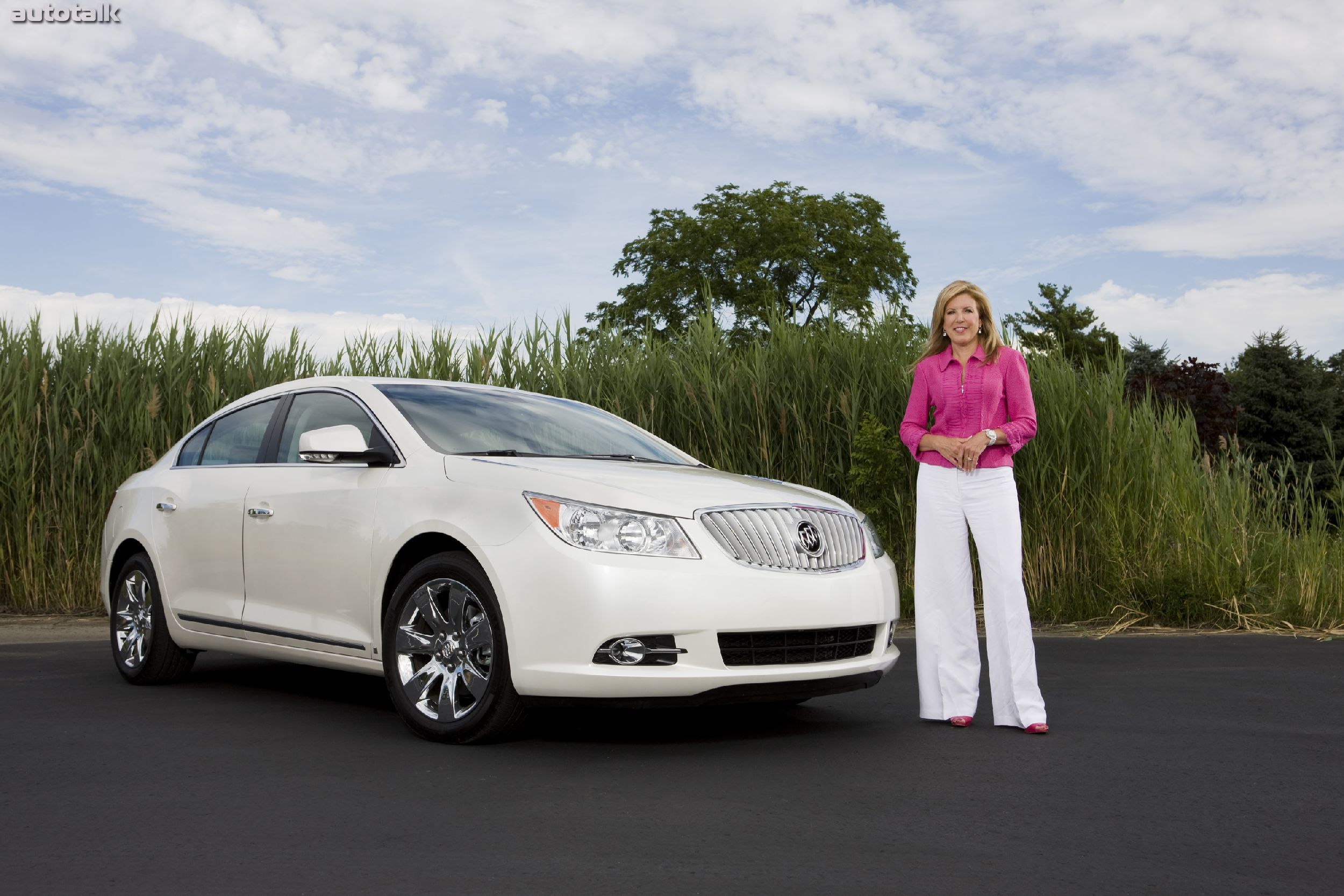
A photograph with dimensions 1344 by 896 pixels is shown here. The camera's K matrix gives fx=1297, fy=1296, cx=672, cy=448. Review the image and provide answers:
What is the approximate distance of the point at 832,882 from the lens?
11.5 feet

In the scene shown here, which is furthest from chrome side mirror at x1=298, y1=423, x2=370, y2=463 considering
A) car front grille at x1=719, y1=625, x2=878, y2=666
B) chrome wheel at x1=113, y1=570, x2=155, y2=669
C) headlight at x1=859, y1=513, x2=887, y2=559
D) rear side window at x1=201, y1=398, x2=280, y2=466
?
headlight at x1=859, y1=513, x2=887, y2=559

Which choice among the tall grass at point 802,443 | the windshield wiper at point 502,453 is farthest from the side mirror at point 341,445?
the tall grass at point 802,443

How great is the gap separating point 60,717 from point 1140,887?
501 centimetres

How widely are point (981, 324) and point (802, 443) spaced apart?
5.12 metres

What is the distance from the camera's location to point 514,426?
6.33 meters

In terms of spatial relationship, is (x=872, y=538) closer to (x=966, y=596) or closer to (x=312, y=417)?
(x=966, y=596)

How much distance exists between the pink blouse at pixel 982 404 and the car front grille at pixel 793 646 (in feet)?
3.31

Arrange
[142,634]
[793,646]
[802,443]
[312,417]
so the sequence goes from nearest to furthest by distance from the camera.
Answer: [793,646]
[312,417]
[142,634]
[802,443]

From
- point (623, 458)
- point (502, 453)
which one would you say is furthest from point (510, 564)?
point (623, 458)

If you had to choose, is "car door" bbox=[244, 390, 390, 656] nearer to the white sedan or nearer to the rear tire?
the white sedan

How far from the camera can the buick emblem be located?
5424mm

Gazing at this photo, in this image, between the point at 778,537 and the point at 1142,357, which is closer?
the point at 778,537

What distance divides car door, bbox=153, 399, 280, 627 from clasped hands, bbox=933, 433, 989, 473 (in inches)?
137

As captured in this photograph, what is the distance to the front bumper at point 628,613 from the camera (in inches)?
195
